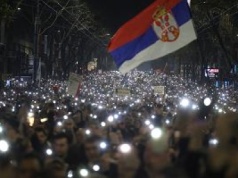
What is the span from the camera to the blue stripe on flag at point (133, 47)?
40.0 ft

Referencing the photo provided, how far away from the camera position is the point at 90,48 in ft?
302

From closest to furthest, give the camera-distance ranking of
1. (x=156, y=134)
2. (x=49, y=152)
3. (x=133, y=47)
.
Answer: (x=156, y=134)
(x=49, y=152)
(x=133, y=47)

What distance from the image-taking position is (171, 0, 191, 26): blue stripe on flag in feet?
39.6

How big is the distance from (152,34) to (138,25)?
32cm

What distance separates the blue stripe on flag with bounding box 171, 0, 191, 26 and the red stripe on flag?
8cm

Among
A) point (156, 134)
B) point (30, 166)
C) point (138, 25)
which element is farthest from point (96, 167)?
point (138, 25)

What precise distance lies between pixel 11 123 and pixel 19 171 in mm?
5033

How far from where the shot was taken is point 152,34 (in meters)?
12.2

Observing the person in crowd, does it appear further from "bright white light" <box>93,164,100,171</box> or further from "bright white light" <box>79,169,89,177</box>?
"bright white light" <box>93,164,100,171</box>

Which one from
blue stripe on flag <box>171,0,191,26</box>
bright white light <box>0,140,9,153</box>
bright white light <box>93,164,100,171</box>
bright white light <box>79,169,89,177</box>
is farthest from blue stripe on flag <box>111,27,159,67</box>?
bright white light <box>79,169,89,177</box>

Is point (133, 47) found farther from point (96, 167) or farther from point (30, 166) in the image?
point (30, 166)

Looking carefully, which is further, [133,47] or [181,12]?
[133,47]

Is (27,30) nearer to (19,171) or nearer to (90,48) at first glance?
(90,48)

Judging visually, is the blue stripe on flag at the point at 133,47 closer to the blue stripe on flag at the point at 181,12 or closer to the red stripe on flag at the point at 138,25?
the red stripe on flag at the point at 138,25
